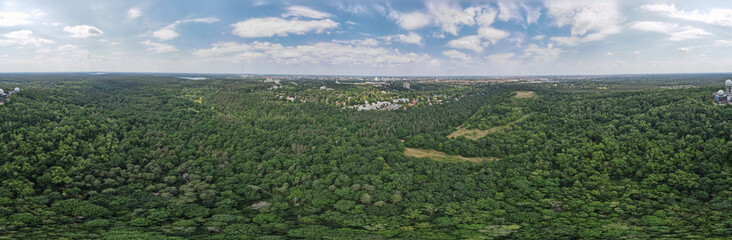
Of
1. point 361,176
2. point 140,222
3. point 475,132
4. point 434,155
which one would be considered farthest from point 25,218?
point 475,132

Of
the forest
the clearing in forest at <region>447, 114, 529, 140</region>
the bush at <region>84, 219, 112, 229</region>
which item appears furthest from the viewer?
the clearing in forest at <region>447, 114, 529, 140</region>

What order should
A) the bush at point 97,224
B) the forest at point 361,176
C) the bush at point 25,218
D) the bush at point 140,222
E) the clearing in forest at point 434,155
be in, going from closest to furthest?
the bush at point 25,218
the bush at point 97,224
the forest at point 361,176
the bush at point 140,222
the clearing in forest at point 434,155

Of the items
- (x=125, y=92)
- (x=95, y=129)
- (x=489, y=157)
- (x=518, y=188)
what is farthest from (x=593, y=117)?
(x=125, y=92)

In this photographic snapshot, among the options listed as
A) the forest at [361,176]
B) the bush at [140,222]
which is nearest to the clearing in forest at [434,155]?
the forest at [361,176]

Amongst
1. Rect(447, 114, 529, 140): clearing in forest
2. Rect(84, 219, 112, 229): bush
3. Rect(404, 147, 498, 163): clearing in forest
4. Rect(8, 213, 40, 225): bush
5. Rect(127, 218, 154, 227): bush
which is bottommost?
Rect(127, 218, 154, 227): bush

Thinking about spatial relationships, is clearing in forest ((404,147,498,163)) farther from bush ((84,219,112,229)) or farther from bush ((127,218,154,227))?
bush ((84,219,112,229))

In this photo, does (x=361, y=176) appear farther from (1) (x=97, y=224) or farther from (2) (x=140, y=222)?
(1) (x=97, y=224)

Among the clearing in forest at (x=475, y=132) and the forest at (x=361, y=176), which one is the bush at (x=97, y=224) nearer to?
the forest at (x=361, y=176)

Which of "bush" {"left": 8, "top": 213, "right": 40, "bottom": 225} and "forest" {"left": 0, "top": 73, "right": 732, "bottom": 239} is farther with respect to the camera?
"forest" {"left": 0, "top": 73, "right": 732, "bottom": 239}

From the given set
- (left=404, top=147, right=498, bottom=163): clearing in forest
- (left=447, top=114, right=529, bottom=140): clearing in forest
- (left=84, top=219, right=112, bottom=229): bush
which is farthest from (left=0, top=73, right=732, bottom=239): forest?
(left=447, top=114, right=529, bottom=140): clearing in forest
